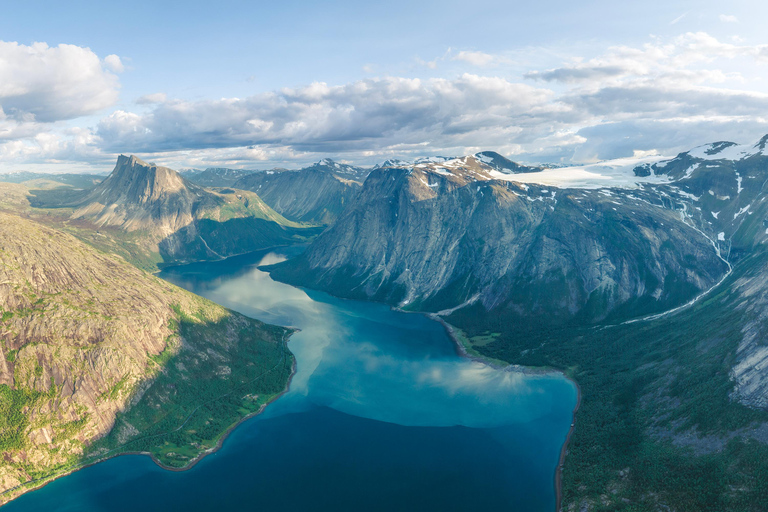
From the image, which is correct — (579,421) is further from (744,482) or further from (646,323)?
(646,323)

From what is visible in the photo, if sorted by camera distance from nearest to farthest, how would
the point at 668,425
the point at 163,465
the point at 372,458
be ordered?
the point at 668,425, the point at 372,458, the point at 163,465

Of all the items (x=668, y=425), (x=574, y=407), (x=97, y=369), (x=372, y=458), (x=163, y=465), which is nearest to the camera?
(x=668, y=425)

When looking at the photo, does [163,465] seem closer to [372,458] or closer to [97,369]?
[97,369]

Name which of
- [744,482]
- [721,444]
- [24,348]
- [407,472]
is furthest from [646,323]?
[24,348]

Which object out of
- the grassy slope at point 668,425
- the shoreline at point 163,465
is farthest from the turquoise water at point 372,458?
the grassy slope at point 668,425

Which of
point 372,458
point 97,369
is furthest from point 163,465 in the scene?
point 372,458

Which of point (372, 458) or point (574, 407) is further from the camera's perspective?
point (574, 407)

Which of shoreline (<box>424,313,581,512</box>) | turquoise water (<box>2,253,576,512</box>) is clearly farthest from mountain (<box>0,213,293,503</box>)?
shoreline (<box>424,313,581,512</box>)
